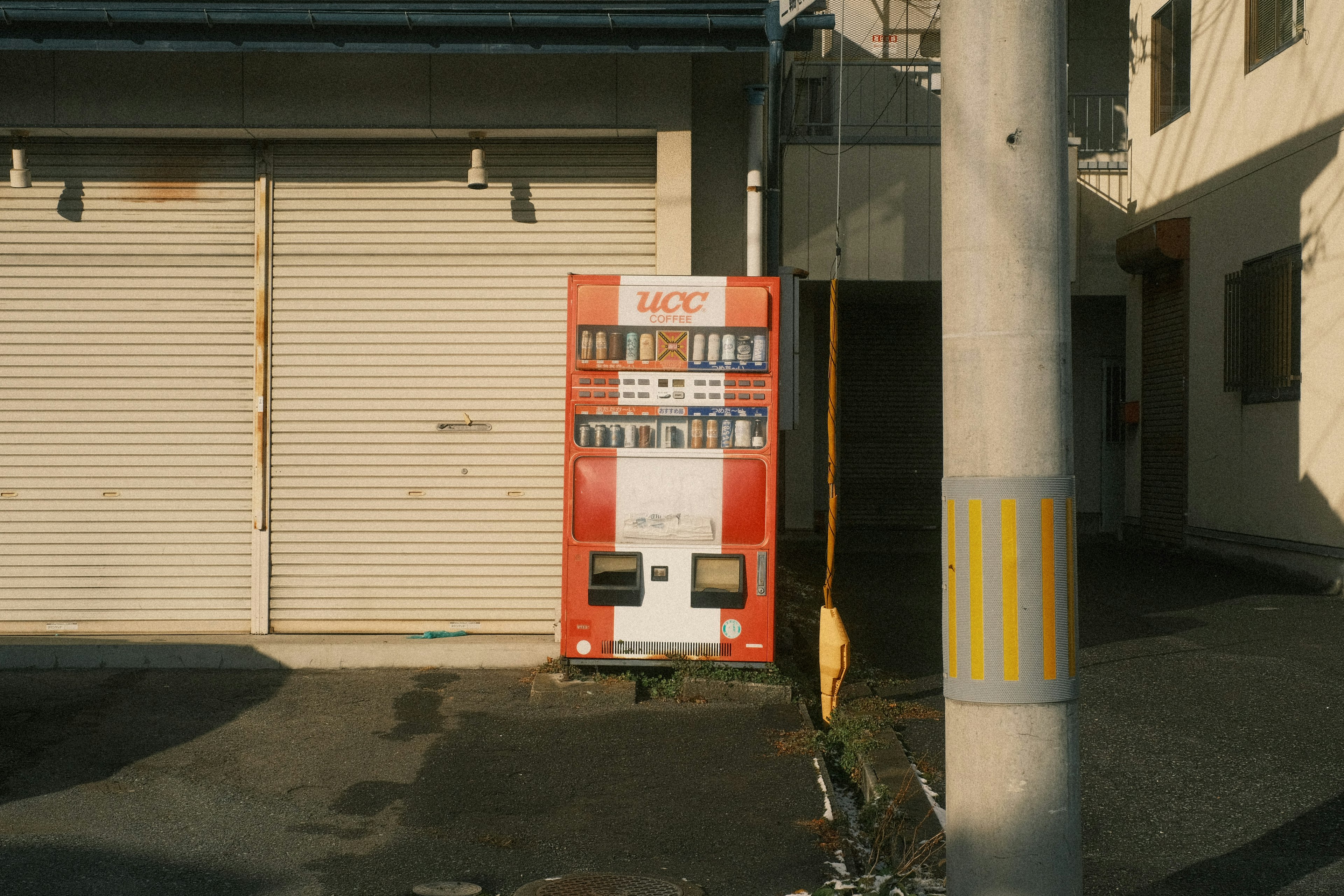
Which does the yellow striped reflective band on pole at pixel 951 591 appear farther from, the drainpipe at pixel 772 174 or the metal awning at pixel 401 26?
the metal awning at pixel 401 26

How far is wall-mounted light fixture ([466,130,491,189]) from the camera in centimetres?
875

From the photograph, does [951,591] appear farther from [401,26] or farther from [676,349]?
[401,26]

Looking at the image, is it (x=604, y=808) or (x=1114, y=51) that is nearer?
(x=604, y=808)

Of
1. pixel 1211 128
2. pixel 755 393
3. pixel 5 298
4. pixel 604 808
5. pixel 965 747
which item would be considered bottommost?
pixel 604 808

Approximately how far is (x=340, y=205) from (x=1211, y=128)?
37.1 feet

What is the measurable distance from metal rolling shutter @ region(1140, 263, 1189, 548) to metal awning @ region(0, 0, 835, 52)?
997cm

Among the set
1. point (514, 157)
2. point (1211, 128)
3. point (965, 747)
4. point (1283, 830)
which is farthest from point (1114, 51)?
point (965, 747)

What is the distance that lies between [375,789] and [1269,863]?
4.20m

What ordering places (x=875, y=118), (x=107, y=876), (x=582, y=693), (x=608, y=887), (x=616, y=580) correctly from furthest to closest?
(x=875, y=118) < (x=616, y=580) < (x=582, y=693) < (x=107, y=876) < (x=608, y=887)

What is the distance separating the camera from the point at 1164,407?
657 inches

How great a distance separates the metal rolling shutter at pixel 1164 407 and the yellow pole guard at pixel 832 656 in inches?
416

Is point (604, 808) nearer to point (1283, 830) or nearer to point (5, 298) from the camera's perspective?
point (1283, 830)

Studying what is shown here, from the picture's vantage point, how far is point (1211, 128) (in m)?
14.7

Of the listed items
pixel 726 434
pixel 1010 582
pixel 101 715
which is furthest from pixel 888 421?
pixel 1010 582
